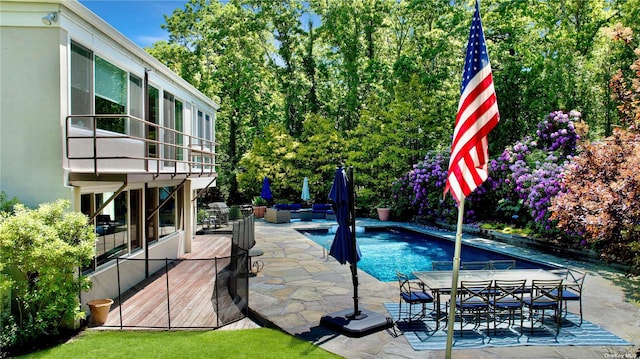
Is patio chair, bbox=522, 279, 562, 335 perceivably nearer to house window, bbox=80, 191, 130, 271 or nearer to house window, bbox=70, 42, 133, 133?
house window, bbox=80, 191, 130, 271

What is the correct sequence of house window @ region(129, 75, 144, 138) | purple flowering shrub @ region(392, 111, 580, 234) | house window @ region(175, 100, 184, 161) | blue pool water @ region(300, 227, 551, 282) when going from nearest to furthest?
house window @ region(129, 75, 144, 138), blue pool water @ region(300, 227, 551, 282), house window @ region(175, 100, 184, 161), purple flowering shrub @ region(392, 111, 580, 234)

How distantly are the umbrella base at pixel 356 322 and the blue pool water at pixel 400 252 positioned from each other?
16.0 ft

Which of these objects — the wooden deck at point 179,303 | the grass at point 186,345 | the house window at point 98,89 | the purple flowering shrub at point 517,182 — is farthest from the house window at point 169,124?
the purple flowering shrub at point 517,182

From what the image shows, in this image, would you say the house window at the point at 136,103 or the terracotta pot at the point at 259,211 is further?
the terracotta pot at the point at 259,211

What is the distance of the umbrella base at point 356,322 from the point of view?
774 cm

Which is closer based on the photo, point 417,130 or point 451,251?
point 451,251

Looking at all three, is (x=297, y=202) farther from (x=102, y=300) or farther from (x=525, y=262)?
(x=102, y=300)

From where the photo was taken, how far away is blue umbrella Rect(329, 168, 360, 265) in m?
8.07

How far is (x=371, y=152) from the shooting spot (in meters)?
28.4

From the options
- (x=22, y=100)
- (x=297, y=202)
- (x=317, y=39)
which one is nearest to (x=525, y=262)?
(x=22, y=100)

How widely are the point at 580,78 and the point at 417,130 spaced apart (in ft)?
28.5

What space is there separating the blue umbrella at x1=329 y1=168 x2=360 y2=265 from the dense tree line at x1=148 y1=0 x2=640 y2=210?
675 inches

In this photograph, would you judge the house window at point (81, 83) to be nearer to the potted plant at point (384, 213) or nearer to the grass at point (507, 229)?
the grass at point (507, 229)

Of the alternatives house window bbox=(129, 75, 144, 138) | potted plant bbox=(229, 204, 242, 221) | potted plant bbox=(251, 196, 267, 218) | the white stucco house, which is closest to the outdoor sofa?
potted plant bbox=(229, 204, 242, 221)
